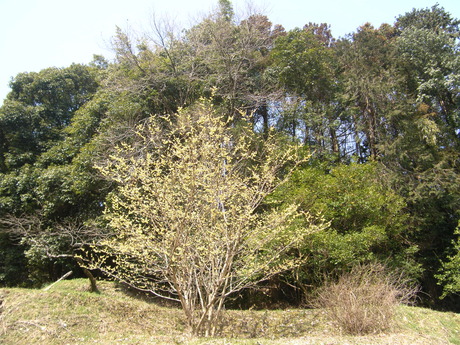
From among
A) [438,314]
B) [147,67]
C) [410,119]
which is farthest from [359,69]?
[438,314]

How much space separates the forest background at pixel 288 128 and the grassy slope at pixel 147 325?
191 centimetres

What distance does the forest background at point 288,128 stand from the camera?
31.9 ft

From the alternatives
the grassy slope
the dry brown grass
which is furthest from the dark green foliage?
the dry brown grass

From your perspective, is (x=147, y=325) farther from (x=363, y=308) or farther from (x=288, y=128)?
(x=288, y=128)

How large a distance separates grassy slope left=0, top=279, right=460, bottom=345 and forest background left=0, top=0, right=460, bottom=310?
75.3 inches

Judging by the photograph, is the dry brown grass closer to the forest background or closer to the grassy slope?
the grassy slope

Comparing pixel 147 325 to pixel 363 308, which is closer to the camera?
pixel 363 308

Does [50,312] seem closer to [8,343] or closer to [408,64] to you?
[8,343]

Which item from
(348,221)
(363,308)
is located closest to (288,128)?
(348,221)

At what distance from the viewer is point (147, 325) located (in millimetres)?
7023

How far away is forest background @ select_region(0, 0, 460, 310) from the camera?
9.73 metres

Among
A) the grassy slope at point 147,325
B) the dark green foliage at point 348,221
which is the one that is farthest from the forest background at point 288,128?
the grassy slope at point 147,325

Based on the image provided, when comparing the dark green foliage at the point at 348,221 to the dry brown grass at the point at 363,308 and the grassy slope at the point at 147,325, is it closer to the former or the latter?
the grassy slope at the point at 147,325

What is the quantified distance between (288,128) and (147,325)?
361 inches
